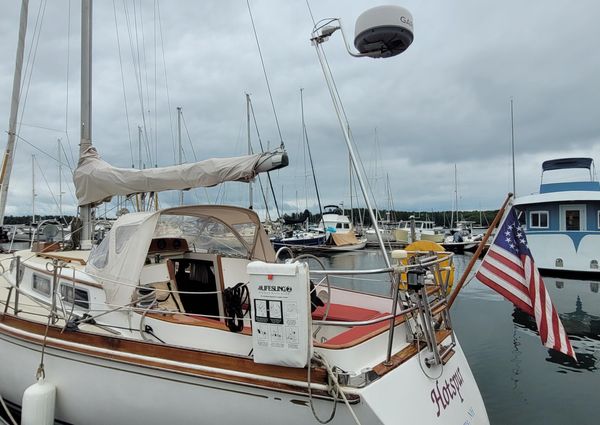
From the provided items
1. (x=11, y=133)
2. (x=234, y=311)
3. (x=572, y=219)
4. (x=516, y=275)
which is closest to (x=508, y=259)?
(x=516, y=275)

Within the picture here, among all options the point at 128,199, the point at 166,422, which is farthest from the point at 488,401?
the point at 128,199

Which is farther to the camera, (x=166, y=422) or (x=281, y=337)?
(x=166, y=422)

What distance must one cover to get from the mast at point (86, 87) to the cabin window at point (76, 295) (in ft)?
9.23

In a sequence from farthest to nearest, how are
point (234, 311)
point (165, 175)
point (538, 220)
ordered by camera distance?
point (538, 220) → point (165, 175) → point (234, 311)

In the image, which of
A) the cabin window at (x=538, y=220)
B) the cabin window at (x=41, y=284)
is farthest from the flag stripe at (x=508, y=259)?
the cabin window at (x=538, y=220)

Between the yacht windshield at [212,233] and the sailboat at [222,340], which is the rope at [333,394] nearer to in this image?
the sailboat at [222,340]

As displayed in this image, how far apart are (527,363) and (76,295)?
670cm

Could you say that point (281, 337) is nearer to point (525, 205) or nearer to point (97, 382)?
point (97, 382)

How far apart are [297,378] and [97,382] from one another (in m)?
1.87

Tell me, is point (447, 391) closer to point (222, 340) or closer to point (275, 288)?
point (275, 288)

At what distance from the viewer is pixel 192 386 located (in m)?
3.17

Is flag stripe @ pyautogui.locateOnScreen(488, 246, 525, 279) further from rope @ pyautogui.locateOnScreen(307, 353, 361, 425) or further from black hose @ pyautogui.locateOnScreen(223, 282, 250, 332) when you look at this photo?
A: black hose @ pyautogui.locateOnScreen(223, 282, 250, 332)

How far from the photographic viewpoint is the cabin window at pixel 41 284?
4.85m

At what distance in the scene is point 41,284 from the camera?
5000 mm
